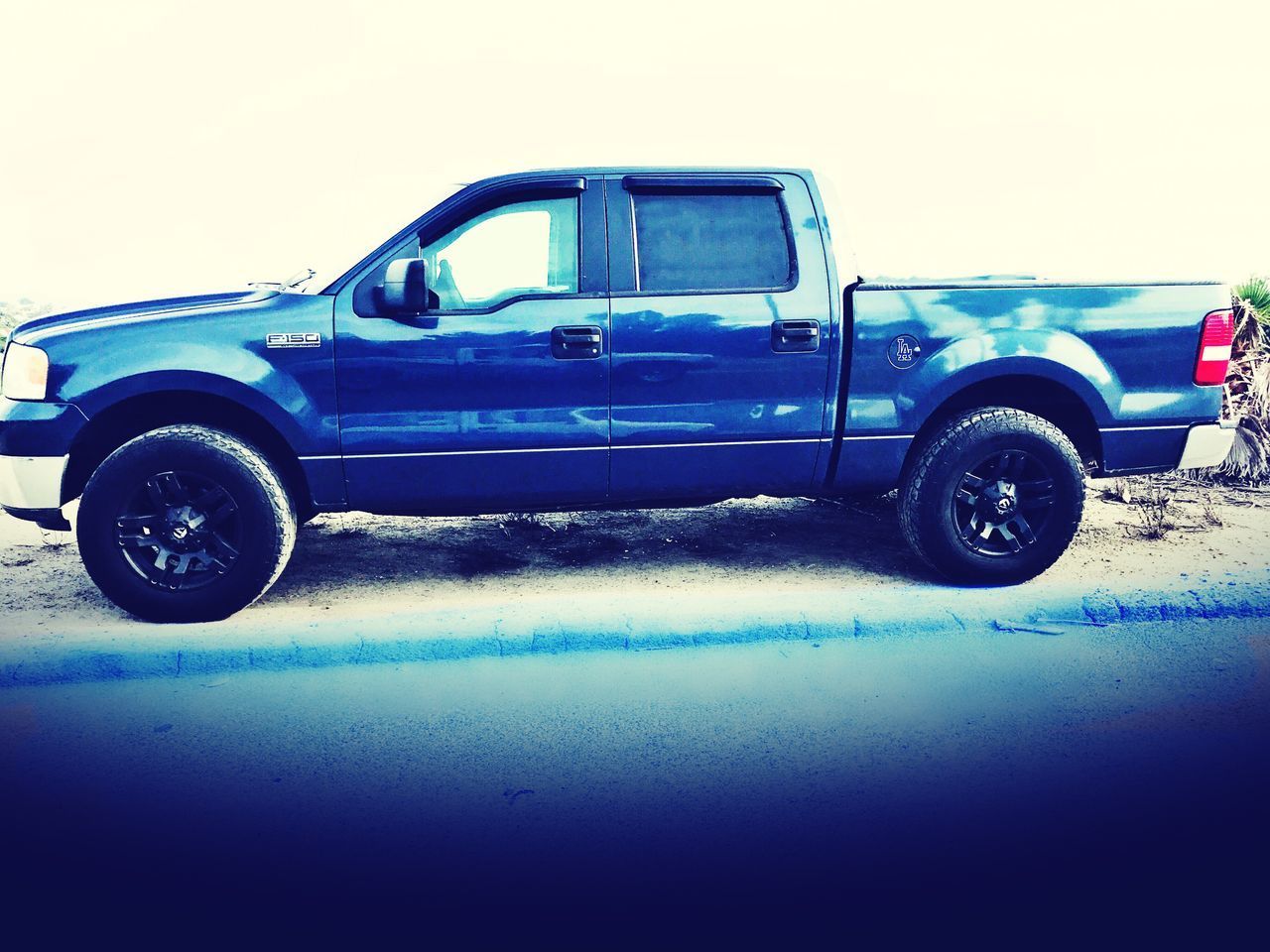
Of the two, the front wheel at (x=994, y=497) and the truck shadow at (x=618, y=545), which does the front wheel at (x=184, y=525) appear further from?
the front wheel at (x=994, y=497)

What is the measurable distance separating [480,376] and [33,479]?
6.23 feet

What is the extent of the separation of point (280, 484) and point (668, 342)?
70.3 inches

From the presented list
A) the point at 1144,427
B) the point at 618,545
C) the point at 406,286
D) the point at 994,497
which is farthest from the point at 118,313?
the point at 1144,427

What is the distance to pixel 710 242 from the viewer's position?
4.73m

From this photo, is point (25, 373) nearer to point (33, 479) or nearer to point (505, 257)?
point (33, 479)

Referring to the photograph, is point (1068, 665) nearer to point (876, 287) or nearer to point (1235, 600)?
point (1235, 600)

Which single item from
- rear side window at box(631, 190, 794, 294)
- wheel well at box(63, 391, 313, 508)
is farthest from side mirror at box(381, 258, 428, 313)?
rear side window at box(631, 190, 794, 294)

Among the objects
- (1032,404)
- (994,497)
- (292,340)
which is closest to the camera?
(292,340)

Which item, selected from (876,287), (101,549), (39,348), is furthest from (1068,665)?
(39,348)

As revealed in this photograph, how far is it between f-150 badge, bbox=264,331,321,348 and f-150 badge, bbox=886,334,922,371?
2.52 meters

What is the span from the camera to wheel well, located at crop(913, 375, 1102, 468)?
4945 millimetres

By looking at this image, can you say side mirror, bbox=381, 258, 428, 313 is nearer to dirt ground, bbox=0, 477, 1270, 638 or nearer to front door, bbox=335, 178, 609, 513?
front door, bbox=335, 178, 609, 513

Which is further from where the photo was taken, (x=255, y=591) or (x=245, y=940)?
(x=255, y=591)

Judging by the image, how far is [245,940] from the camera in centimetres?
240
